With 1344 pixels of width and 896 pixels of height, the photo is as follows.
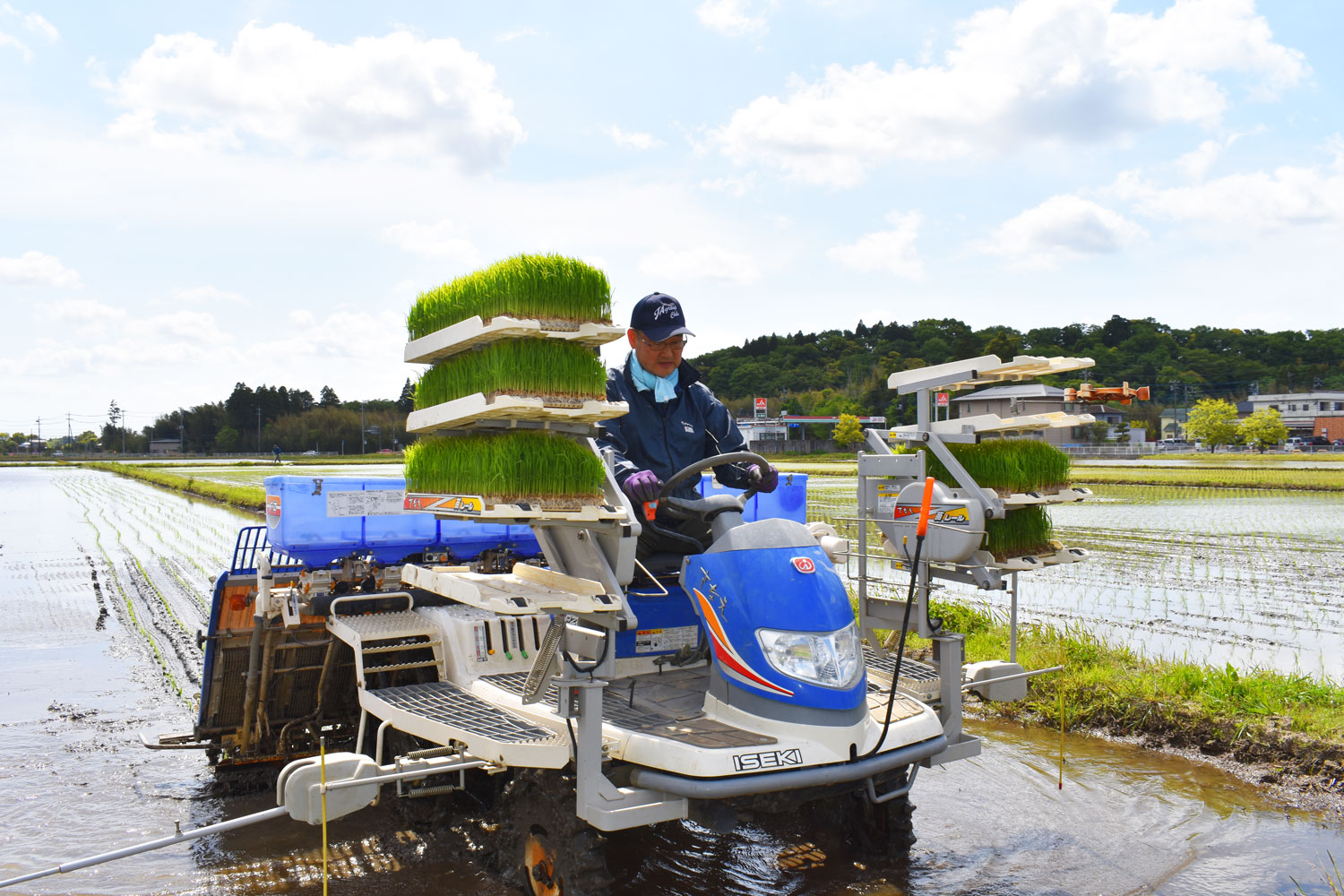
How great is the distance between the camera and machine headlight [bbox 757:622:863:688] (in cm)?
362

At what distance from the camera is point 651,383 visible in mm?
4934

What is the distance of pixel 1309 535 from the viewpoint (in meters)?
18.0

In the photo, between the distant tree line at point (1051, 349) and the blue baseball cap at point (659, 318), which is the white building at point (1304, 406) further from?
the blue baseball cap at point (659, 318)

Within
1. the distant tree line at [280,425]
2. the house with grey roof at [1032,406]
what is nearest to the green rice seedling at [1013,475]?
the house with grey roof at [1032,406]

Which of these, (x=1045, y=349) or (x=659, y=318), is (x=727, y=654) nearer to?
(x=659, y=318)

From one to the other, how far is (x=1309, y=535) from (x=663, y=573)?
18252 mm

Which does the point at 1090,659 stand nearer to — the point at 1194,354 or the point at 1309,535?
the point at 1309,535

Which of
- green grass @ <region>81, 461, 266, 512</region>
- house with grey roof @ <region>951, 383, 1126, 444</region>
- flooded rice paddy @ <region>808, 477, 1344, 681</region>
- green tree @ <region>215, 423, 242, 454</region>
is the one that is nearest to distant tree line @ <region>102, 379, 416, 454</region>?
green tree @ <region>215, 423, 242, 454</region>

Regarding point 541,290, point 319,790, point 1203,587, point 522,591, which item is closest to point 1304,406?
point 1203,587

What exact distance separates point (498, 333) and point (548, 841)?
6.76 feet

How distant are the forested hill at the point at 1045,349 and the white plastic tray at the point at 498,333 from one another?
248ft

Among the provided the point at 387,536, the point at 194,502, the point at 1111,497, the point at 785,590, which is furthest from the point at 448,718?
the point at 194,502

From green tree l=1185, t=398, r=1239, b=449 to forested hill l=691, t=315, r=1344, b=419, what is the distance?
27.8 feet

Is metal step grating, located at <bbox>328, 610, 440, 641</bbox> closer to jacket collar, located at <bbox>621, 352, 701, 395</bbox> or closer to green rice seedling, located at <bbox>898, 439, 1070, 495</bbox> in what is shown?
jacket collar, located at <bbox>621, 352, 701, 395</bbox>
